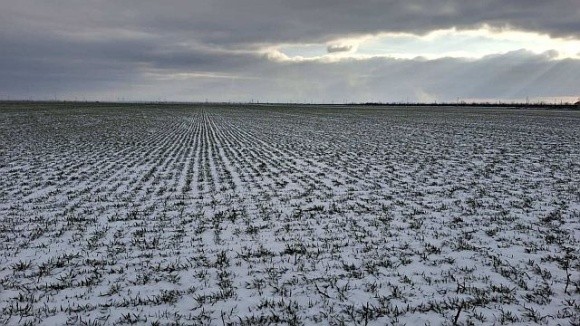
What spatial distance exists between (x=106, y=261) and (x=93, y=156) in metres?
14.1

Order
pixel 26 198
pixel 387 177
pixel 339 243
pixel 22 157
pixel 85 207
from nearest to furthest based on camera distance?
pixel 339 243 → pixel 85 207 → pixel 26 198 → pixel 387 177 → pixel 22 157

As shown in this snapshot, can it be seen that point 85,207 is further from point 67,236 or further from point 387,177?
point 387,177

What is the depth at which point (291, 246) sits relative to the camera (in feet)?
23.4

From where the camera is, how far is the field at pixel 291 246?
4.98 metres

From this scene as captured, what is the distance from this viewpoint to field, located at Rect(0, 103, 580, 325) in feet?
16.3

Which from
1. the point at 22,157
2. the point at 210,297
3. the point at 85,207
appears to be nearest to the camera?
the point at 210,297

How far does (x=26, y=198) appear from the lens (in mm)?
10898

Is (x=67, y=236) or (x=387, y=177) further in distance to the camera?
(x=387, y=177)

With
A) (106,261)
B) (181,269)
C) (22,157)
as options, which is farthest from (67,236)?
(22,157)

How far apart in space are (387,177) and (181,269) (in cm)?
892

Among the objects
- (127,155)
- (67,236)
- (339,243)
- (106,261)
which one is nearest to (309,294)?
(339,243)

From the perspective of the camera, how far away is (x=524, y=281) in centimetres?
557

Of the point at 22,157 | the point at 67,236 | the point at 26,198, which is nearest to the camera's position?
the point at 67,236

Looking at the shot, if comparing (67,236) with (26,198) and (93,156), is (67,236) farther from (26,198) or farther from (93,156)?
(93,156)
